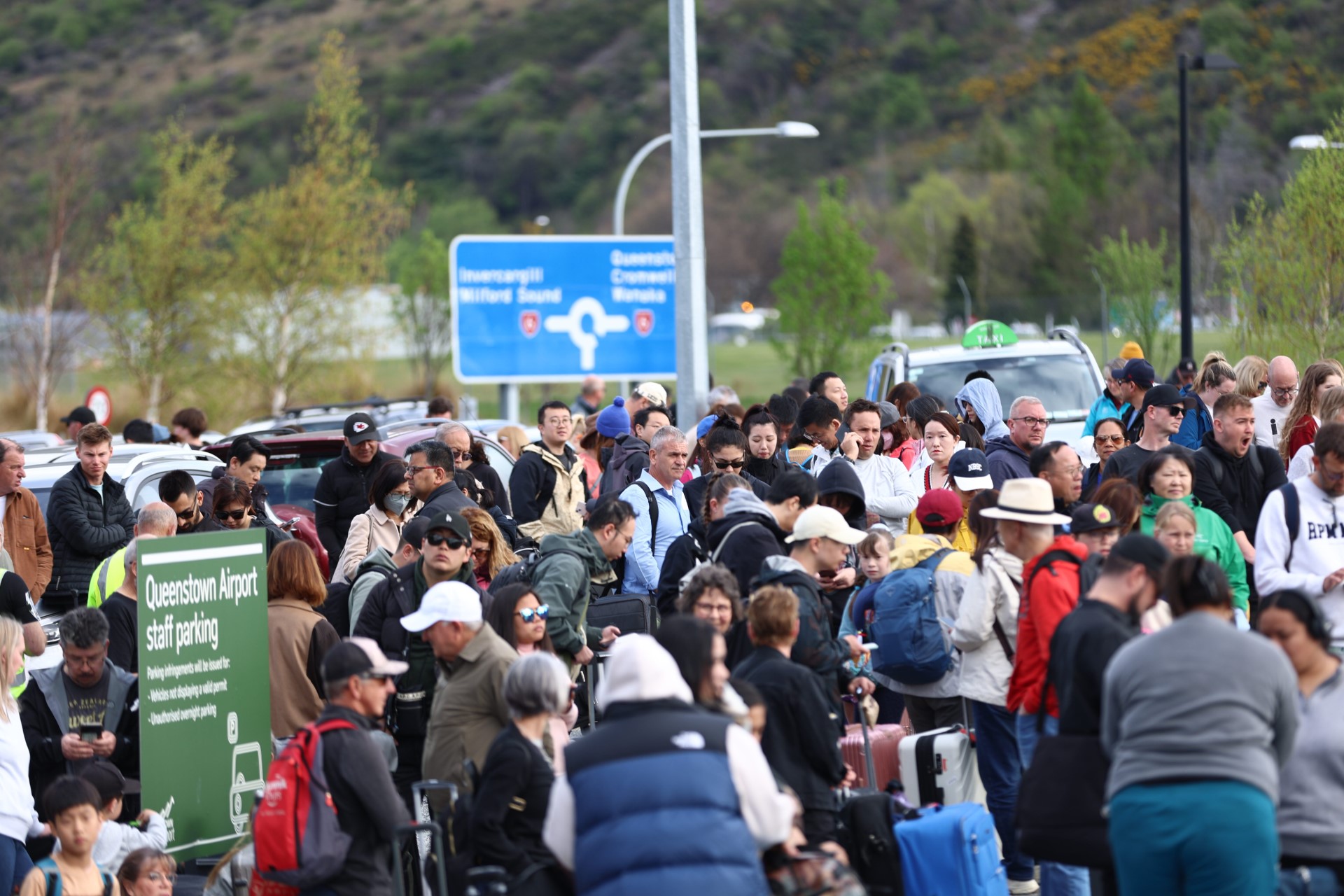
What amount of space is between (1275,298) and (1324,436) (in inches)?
475

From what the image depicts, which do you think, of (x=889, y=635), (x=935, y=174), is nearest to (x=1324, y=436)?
(x=889, y=635)

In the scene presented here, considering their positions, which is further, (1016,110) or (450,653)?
(1016,110)

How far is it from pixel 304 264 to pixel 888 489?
2929 centimetres

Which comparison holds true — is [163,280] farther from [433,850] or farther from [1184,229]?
[433,850]

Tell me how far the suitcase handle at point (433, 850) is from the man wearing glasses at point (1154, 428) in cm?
469

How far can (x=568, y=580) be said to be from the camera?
754cm

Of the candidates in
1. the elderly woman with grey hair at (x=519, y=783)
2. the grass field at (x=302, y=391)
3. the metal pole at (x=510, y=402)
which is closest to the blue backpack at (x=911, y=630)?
the elderly woman with grey hair at (x=519, y=783)

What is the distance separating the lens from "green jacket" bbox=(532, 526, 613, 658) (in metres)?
7.46

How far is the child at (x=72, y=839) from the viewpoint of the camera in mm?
6457

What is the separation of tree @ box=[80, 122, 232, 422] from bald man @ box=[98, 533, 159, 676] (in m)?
29.3

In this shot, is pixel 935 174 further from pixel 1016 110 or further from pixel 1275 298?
pixel 1275 298

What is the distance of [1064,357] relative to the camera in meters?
15.4

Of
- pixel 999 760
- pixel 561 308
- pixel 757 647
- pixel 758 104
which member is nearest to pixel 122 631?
pixel 757 647

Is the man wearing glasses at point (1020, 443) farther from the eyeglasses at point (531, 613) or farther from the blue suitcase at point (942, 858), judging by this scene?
the eyeglasses at point (531, 613)
